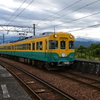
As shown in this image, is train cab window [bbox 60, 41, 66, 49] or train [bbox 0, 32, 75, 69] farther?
train cab window [bbox 60, 41, 66, 49]

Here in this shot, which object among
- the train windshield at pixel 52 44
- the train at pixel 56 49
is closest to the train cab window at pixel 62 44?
the train at pixel 56 49

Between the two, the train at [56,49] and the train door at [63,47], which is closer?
the train at [56,49]

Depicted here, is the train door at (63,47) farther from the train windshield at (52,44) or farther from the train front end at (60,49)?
the train windshield at (52,44)

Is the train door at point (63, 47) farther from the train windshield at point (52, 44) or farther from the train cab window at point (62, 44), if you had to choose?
the train windshield at point (52, 44)

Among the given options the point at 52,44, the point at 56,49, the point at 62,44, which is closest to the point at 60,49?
the point at 56,49

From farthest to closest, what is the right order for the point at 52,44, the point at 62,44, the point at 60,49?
the point at 62,44, the point at 60,49, the point at 52,44

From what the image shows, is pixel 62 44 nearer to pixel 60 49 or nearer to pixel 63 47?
pixel 63 47

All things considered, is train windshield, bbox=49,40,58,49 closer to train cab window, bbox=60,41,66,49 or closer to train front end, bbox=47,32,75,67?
train front end, bbox=47,32,75,67

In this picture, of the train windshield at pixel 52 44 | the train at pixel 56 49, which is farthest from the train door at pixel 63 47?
the train windshield at pixel 52 44

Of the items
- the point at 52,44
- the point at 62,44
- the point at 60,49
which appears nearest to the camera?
the point at 52,44

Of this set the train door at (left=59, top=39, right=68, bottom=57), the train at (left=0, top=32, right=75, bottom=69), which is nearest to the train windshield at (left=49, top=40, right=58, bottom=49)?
the train at (left=0, top=32, right=75, bottom=69)

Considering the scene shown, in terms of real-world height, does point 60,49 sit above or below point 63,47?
below

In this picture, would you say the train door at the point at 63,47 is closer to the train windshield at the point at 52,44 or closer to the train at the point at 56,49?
the train at the point at 56,49

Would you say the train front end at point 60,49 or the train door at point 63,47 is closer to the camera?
the train front end at point 60,49
